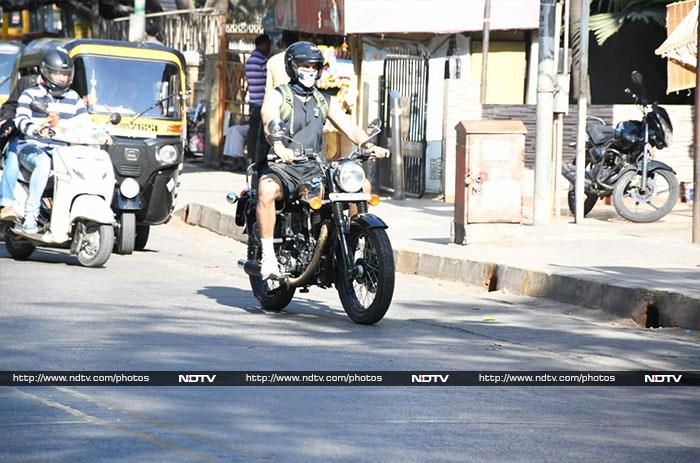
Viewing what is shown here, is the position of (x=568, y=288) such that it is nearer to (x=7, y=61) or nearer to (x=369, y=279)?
(x=369, y=279)

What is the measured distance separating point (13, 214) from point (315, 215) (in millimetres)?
4319

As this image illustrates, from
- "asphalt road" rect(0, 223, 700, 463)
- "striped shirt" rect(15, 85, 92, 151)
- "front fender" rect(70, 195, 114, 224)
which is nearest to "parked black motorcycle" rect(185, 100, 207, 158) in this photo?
"striped shirt" rect(15, 85, 92, 151)

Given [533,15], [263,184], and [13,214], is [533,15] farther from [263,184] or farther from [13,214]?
[263,184]

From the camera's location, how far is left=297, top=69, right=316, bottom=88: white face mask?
10117 millimetres

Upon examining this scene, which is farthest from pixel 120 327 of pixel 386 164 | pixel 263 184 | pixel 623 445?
pixel 386 164

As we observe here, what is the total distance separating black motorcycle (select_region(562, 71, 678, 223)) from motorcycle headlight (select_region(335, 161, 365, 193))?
7017 mm

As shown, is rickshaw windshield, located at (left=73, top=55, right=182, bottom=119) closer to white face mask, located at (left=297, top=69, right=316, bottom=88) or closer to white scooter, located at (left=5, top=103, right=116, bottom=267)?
white scooter, located at (left=5, top=103, right=116, bottom=267)

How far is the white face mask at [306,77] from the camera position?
33.2ft

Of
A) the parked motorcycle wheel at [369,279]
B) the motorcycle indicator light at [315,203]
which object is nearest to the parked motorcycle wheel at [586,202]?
the parked motorcycle wheel at [369,279]

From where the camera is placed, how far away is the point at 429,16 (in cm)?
2036

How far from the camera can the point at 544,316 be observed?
1050cm

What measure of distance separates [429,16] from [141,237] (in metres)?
6.81

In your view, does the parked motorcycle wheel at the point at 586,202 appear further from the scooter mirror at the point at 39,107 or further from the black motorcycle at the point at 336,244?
the black motorcycle at the point at 336,244

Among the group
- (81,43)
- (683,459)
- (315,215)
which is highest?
(81,43)
